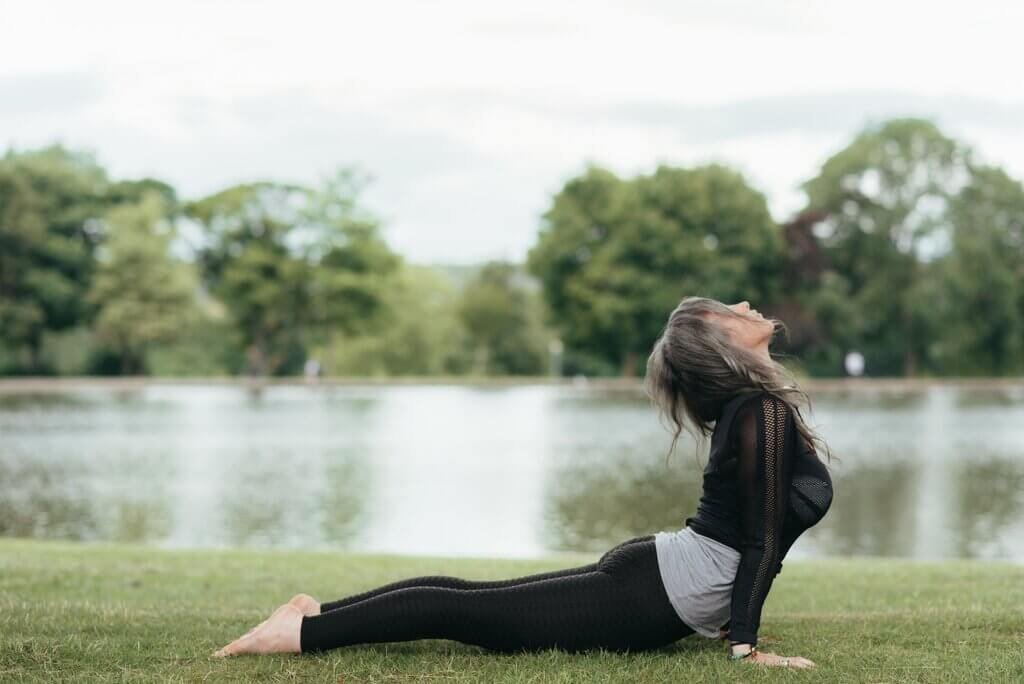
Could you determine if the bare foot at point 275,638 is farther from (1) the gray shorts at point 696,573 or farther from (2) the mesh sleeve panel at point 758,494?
(2) the mesh sleeve panel at point 758,494

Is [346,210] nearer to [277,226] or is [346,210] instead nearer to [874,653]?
[277,226]

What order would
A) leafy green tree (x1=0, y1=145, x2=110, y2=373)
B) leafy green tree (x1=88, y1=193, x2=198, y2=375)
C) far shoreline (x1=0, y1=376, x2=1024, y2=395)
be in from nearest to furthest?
far shoreline (x1=0, y1=376, x2=1024, y2=395)
leafy green tree (x1=88, y1=193, x2=198, y2=375)
leafy green tree (x1=0, y1=145, x2=110, y2=373)

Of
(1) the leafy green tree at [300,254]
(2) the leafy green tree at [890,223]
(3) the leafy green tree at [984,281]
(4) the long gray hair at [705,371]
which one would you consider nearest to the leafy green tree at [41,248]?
(1) the leafy green tree at [300,254]

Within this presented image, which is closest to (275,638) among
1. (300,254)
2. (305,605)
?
(305,605)

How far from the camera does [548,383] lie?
63.6 metres

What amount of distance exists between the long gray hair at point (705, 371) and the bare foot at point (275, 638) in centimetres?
154

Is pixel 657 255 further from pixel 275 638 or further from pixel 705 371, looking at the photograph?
pixel 275 638

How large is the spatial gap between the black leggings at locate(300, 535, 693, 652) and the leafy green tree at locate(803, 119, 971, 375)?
59185 mm

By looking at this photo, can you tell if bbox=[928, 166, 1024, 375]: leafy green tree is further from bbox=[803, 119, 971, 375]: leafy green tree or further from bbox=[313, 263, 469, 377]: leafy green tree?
bbox=[313, 263, 469, 377]: leafy green tree

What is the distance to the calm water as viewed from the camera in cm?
1490

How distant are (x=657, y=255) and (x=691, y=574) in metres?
56.0

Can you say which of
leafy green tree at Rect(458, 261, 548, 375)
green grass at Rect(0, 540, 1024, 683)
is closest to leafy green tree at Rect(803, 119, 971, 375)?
leafy green tree at Rect(458, 261, 548, 375)

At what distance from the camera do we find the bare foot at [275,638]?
13.9 ft

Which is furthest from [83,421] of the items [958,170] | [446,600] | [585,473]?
[958,170]
